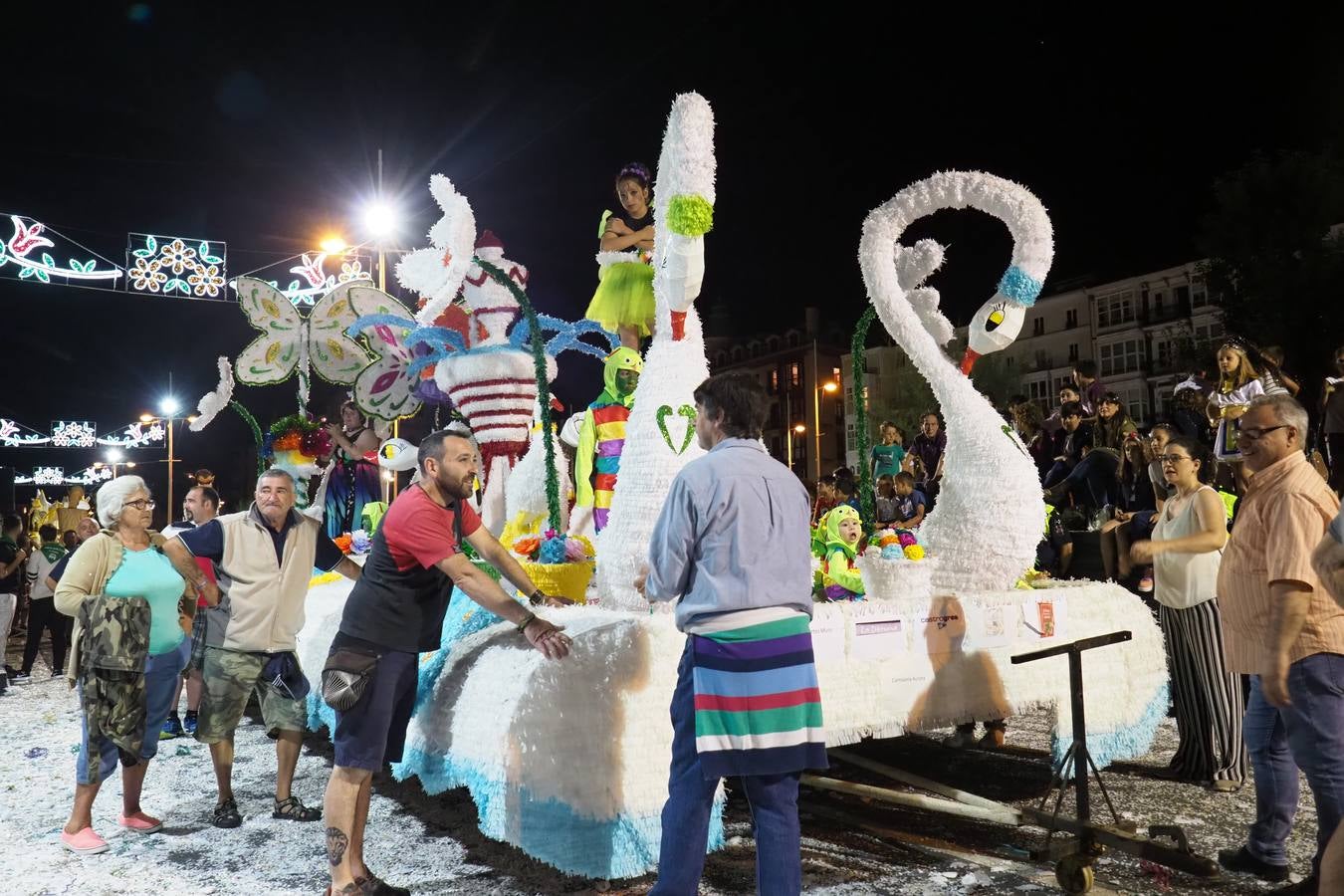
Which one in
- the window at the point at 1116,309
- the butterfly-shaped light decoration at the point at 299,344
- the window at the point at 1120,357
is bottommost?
the butterfly-shaped light decoration at the point at 299,344

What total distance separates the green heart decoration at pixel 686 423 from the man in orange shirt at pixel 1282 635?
1.84 m

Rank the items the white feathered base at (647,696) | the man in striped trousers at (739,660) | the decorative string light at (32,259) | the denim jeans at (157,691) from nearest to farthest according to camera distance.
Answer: the man in striped trousers at (739,660)
the white feathered base at (647,696)
the denim jeans at (157,691)
the decorative string light at (32,259)

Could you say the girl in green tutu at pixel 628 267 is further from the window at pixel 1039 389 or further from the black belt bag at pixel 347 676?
the window at pixel 1039 389

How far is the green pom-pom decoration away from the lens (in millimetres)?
3385

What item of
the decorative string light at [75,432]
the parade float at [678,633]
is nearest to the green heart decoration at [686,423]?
the parade float at [678,633]

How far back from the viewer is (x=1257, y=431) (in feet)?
9.77

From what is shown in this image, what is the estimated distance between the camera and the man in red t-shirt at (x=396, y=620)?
116 inches

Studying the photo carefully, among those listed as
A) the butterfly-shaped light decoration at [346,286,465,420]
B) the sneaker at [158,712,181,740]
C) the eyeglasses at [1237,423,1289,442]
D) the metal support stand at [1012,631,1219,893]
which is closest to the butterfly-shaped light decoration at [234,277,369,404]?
the butterfly-shaped light decoration at [346,286,465,420]

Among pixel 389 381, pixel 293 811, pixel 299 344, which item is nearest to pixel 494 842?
pixel 293 811

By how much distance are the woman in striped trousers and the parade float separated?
11 centimetres

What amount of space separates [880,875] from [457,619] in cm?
186

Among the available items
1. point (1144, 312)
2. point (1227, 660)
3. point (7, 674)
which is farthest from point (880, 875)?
point (1144, 312)

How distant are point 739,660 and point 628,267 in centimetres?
275

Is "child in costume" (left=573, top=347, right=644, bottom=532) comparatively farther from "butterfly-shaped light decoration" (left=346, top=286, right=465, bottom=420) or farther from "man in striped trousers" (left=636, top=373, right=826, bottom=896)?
"butterfly-shaped light decoration" (left=346, top=286, right=465, bottom=420)
